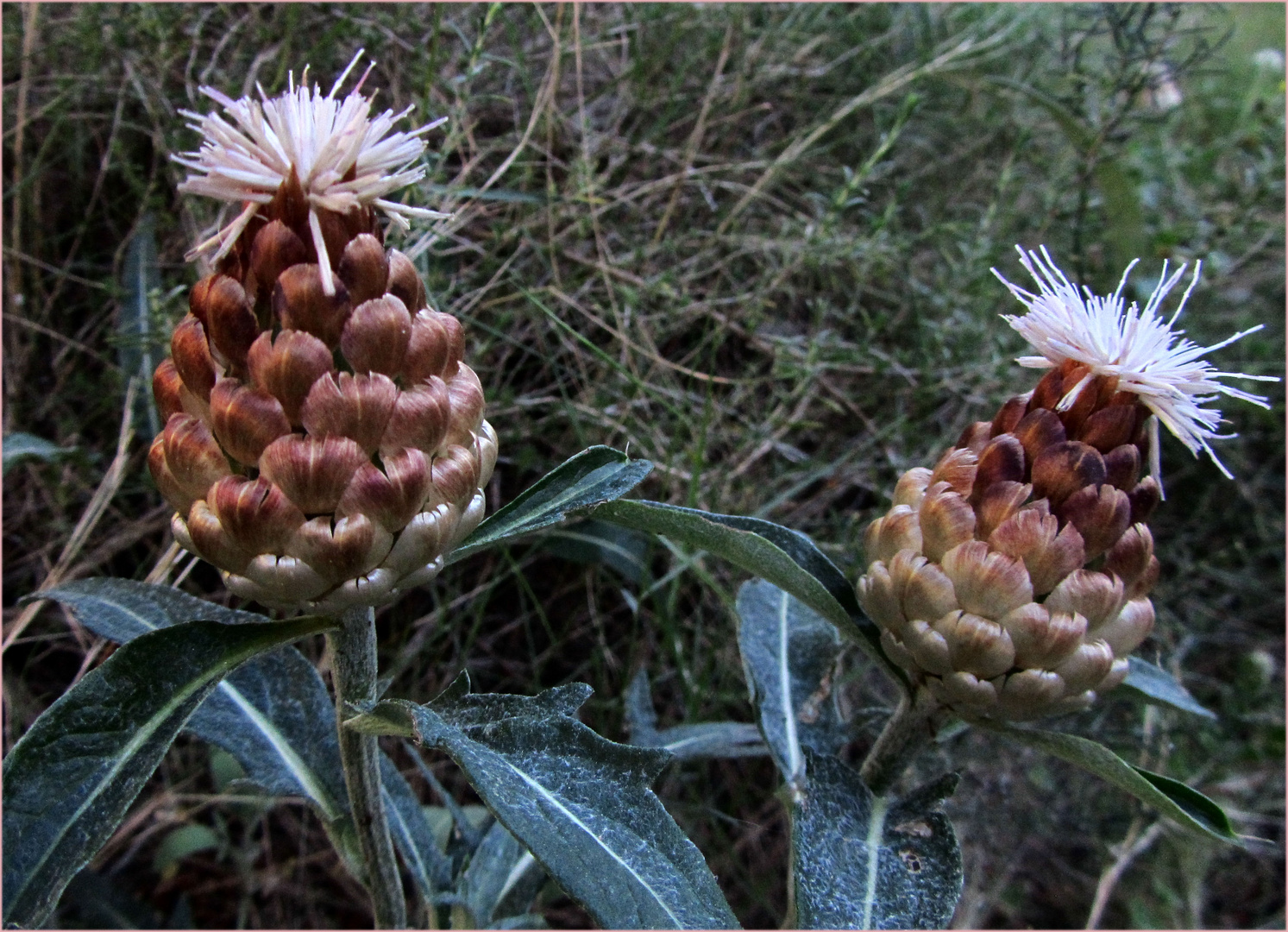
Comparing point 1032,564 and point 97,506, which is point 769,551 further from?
point 97,506

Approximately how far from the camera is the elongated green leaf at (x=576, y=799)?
75 cm

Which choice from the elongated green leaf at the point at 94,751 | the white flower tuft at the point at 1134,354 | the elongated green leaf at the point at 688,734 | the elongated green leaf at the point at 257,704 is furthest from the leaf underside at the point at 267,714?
the white flower tuft at the point at 1134,354

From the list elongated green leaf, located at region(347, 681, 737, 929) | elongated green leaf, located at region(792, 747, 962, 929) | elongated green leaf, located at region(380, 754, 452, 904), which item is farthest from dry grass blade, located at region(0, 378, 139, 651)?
elongated green leaf, located at region(792, 747, 962, 929)

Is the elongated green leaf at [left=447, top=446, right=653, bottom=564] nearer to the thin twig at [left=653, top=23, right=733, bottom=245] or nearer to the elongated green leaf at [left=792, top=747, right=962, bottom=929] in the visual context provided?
the elongated green leaf at [left=792, top=747, right=962, bottom=929]

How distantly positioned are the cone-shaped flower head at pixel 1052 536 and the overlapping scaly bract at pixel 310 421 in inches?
19.4

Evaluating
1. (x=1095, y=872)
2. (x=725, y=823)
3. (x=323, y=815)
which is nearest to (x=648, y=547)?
(x=725, y=823)

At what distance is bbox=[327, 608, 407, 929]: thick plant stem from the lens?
0.92 meters

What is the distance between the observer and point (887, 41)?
2.54 metres

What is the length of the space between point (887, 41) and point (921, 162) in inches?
13.2

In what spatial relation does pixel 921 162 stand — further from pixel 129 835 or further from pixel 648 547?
pixel 129 835

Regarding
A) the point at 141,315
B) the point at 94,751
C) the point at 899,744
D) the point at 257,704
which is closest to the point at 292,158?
the point at 94,751

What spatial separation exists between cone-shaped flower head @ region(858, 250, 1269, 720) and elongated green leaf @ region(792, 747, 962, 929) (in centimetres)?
14

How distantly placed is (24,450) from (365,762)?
2.96 feet

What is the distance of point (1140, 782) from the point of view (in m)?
0.89
